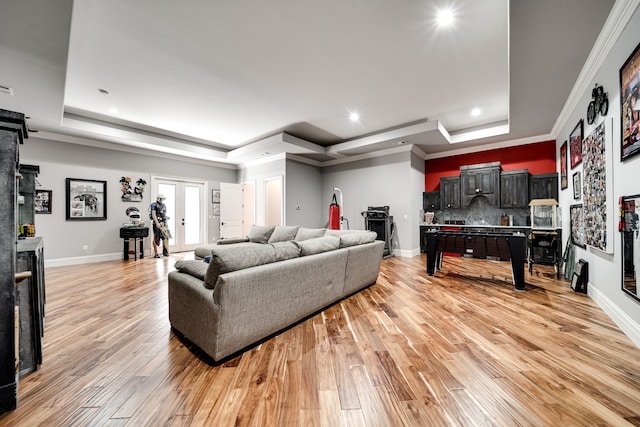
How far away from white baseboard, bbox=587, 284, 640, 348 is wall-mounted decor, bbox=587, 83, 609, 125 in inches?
78.4

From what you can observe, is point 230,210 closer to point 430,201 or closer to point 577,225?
point 430,201

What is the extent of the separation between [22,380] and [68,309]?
156 cm

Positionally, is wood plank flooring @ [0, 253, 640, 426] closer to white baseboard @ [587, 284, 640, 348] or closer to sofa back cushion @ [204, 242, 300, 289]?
white baseboard @ [587, 284, 640, 348]

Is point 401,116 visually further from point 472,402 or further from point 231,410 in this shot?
point 231,410

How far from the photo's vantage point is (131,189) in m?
6.30

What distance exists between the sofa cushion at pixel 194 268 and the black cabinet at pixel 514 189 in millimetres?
6632

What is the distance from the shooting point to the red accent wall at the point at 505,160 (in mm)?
5668

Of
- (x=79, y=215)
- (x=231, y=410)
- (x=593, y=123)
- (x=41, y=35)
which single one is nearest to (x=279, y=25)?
(x=41, y=35)

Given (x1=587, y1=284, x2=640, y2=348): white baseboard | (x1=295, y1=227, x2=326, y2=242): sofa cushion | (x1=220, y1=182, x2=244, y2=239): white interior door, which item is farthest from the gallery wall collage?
(x1=220, y1=182, x2=244, y2=239): white interior door

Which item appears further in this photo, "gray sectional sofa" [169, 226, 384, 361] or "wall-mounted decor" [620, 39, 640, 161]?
"wall-mounted decor" [620, 39, 640, 161]

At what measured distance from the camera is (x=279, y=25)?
8.55 feet

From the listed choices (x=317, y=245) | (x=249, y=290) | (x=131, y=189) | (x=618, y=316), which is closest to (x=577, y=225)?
(x=618, y=316)

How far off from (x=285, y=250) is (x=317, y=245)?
0.49 meters

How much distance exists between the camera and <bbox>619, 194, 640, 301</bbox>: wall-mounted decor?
2008mm
